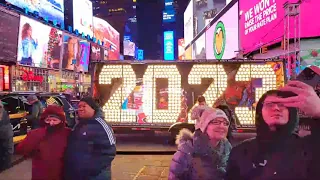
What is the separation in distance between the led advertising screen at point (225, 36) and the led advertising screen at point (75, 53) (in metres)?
13.6

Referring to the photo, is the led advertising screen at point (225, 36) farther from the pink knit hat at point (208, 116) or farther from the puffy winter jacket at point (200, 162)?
the puffy winter jacket at point (200, 162)

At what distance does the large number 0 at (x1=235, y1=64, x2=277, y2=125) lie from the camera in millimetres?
11078

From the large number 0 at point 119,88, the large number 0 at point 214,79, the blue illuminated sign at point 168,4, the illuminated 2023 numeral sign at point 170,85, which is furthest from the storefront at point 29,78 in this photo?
the blue illuminated sign at point 168,4

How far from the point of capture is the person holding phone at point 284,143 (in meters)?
2.64

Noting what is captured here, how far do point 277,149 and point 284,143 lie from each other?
0.24 ft

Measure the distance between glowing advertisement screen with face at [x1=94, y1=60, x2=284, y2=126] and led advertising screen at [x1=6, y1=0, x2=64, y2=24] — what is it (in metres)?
18.1

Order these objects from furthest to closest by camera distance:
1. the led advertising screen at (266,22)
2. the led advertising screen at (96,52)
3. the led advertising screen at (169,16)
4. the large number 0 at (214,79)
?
the led advertising screen at (169,16) < the led advertising screen at (96,52) < the led advertising screen at (266,22) < the large number 0 at (214,79)

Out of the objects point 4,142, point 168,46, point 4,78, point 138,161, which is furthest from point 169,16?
point 4,142

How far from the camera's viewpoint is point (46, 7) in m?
33.4

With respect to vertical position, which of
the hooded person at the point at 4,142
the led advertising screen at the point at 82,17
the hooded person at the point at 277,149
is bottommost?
the hooded person at the point at 4,142

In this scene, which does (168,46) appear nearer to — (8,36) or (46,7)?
(46,7)

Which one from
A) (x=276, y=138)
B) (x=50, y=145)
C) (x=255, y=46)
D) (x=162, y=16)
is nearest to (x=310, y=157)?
(x=276, y=138)

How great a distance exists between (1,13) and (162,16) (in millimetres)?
99696

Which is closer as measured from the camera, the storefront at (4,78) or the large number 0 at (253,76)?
the large number 0 at (253,76)
